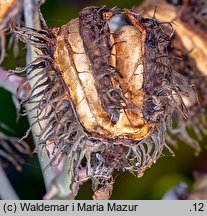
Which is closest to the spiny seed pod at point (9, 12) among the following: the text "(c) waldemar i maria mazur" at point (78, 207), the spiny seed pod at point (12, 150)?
the spiny seed pod at point (12, 150)

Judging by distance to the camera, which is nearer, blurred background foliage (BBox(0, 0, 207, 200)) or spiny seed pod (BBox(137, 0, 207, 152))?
spiny seed pod (BBox(137, 0, 207, 152))

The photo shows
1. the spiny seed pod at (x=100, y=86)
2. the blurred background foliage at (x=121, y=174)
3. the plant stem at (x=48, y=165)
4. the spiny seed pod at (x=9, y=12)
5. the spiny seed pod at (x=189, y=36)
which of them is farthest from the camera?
the blurred background foliage at (x=121, y=174)

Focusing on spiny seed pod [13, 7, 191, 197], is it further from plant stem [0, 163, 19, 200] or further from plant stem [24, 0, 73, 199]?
plant stem [0, 163, 19, 200]

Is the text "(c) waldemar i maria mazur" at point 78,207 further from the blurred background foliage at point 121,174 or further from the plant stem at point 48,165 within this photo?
the blurred background foliage at point 121,174

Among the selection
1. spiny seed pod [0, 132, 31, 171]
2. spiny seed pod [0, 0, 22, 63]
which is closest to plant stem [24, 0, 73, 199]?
spiny seed pod [0, 0, 22, 63]

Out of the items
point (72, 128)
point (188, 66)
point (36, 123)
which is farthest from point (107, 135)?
point (188, 66)

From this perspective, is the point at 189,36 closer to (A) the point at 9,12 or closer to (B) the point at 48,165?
(A) the point at 9,12
